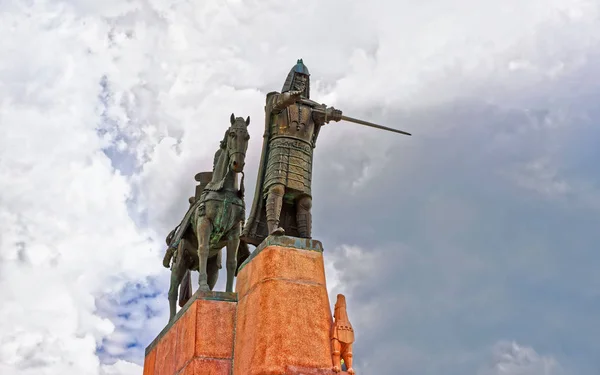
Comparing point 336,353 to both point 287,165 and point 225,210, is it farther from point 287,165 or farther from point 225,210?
point 225,210

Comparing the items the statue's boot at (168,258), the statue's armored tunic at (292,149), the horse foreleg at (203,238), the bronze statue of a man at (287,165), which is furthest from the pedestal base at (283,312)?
the statue's boot at (168,258)

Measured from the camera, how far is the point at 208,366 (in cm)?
1023

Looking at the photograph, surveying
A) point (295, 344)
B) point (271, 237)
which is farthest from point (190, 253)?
point (295, 344)

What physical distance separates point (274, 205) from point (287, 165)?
623mm

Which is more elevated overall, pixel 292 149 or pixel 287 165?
pixel 292 149

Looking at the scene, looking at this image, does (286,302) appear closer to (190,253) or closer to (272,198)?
(272,198)

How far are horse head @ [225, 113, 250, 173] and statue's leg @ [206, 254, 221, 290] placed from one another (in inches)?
74.3

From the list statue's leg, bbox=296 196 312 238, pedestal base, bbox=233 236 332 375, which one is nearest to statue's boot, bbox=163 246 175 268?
pedestal base, bbox=233 236 332 375

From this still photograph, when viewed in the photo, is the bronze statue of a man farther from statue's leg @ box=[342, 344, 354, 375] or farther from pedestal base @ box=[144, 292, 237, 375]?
statue's leg @ box=[342, 344, 354, 375]

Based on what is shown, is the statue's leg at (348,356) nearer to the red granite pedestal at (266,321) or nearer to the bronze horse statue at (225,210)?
the red granite pedestal at (266,321)

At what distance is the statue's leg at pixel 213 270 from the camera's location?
12969mm

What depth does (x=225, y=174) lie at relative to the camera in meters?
12.2

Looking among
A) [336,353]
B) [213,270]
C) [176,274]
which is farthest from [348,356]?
[176,274]

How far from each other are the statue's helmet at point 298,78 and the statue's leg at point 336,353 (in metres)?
3.98
